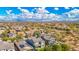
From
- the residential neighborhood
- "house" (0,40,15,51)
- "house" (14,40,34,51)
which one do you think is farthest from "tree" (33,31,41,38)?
"house" (0,40,15,51)

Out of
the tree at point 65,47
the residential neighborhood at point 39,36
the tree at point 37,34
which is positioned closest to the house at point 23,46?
the residential neighborhood at point 39,36

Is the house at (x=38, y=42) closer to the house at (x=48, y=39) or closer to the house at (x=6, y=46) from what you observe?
the house at (x=48, y=39)

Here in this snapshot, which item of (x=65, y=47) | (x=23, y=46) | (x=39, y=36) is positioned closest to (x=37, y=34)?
(x=39, y=36)

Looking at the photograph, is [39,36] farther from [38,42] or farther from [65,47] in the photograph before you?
[65,47]

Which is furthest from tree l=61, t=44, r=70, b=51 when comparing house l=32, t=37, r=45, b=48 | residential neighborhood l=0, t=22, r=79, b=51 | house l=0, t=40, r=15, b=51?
house l=0, t=40, r=15, b=51

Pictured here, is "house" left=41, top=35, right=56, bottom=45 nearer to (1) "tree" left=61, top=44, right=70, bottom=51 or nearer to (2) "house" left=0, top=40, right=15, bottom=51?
(1) "tree" left=61, top=44, right=70, bottom=51

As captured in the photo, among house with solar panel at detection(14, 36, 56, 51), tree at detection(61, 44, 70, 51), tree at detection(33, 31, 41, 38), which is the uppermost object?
tree at detection(33, 31, 41, 38)

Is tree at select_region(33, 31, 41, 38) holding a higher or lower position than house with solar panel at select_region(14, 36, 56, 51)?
higher

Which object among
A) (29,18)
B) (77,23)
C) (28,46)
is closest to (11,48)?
(28,46)

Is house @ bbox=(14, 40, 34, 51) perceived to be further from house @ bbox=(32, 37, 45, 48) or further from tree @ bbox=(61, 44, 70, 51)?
tree @ bbox=(61, 44, 70, 51)

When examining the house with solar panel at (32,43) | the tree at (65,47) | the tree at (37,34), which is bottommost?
the tree at (65,47)
